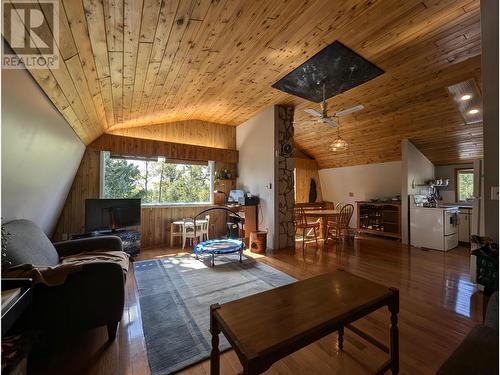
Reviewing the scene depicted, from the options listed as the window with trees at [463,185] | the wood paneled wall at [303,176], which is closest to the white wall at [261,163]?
the wood paneled wall at [303,176]

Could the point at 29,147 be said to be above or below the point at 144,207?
above

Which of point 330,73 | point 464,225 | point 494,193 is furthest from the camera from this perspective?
point 464,225

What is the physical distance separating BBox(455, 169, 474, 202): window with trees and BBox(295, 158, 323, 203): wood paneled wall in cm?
348

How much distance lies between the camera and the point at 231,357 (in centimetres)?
165

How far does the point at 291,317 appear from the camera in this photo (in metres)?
1.25

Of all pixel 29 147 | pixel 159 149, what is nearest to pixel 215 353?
pixel 29 147

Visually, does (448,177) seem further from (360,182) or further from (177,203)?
(177,203)

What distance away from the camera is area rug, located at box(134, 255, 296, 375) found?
66.7 inches

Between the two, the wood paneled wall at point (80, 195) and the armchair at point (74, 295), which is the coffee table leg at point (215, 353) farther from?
the wood paneled wall at point (80, 195)

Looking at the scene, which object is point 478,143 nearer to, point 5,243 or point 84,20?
point 84,20

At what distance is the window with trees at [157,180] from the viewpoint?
4555mm

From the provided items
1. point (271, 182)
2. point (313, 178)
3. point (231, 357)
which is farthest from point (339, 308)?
point (313, 178)

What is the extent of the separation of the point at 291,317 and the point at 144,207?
434 cm

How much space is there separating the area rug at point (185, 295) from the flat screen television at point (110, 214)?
820 millimetres
